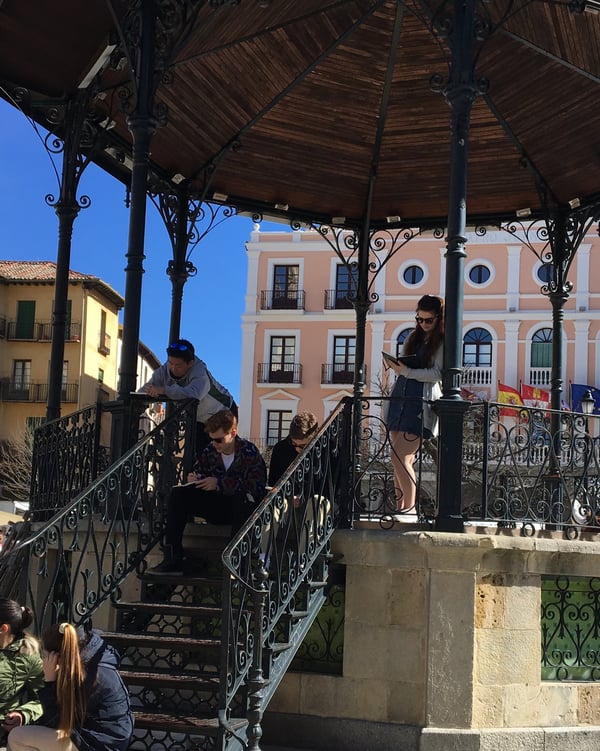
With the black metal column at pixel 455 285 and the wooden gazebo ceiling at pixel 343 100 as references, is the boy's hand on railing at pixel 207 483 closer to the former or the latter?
the black metal column at pixel 455 285

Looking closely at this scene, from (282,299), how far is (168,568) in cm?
4791

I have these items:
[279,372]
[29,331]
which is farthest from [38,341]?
[279,372]

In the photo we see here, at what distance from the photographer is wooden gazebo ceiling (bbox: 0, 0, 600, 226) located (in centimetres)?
1084

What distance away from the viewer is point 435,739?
8141mm

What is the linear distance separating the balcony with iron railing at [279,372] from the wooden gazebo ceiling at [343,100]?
40.3 metres

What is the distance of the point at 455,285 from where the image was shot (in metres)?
8.77

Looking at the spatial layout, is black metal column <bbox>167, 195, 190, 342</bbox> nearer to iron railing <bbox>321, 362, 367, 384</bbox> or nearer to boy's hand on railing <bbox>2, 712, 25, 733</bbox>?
boy's hand on railing <bbox>2, 712, 25, 733</bbox>

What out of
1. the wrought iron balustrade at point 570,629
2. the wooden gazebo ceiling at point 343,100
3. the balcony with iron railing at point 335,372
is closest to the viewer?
the wrought iron balustrade at point 570,629

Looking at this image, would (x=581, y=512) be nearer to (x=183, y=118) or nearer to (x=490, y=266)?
(x=183, y=118)

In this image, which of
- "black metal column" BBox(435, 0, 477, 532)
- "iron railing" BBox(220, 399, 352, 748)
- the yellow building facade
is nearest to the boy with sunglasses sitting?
"iron railing" BBox(220, 399, 352, 748)

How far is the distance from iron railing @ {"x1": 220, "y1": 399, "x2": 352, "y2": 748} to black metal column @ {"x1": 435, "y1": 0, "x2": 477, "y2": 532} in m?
0.84

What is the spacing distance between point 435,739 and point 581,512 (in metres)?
2.50

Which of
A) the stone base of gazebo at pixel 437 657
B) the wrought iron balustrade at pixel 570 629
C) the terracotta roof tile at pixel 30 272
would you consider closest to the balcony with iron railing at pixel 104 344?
the terracotta roof tile at pixel 30 272

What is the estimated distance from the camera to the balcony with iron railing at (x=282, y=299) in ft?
183
